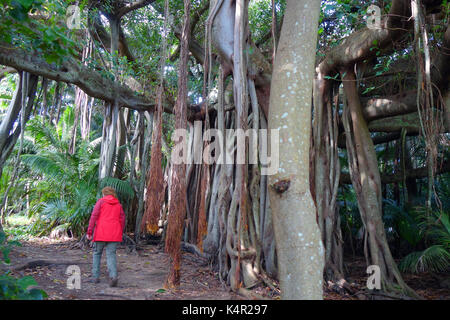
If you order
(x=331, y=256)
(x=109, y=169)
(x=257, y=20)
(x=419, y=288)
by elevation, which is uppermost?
(x=257, y=20)

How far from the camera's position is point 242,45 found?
351 cm

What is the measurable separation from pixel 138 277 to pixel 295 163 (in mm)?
3001

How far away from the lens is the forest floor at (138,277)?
3572 millimetres

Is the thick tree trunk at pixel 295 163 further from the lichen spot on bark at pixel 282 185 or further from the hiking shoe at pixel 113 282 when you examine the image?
the hiking shoe at pixel 113 282

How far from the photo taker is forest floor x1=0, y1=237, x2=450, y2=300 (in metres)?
3.57

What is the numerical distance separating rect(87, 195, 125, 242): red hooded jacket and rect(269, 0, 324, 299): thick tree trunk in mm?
2391

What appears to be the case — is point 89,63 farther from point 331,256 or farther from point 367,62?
point 331,256

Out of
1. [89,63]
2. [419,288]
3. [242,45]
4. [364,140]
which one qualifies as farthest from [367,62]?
[89,63]
